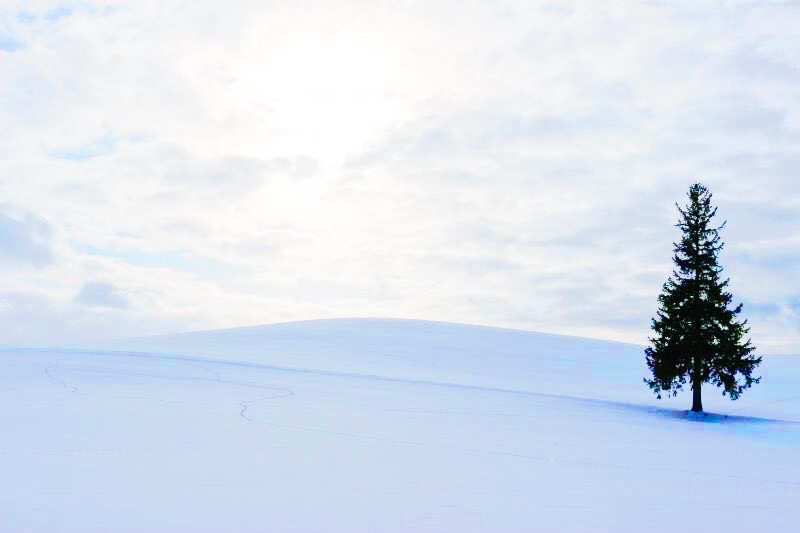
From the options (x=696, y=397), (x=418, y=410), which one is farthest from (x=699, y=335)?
(x=418, y=410)

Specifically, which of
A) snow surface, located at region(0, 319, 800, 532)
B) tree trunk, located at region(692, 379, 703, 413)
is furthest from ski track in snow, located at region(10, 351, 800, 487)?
tree trunk, located at region(692, 379, 703, 413)

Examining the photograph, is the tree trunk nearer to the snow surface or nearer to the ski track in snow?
the snow surface

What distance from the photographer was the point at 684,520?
11.0m

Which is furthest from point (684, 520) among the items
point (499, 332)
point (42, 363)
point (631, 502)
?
point (499, 332)

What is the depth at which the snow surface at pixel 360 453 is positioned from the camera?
10.7m

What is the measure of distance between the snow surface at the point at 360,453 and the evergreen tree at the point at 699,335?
1741 mm

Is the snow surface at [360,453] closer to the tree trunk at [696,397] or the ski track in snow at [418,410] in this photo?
the ski track in snow at [418,410]

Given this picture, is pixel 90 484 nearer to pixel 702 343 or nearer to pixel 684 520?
pixel 684 520

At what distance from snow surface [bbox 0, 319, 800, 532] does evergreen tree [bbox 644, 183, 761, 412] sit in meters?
1.74

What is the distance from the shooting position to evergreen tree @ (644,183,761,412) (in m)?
33.8

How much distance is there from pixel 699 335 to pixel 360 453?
2294cm

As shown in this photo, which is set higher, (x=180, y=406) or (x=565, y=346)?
(x=565, y=346)

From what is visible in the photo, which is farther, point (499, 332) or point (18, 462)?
point (499, 332)

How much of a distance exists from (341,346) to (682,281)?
23.4m
